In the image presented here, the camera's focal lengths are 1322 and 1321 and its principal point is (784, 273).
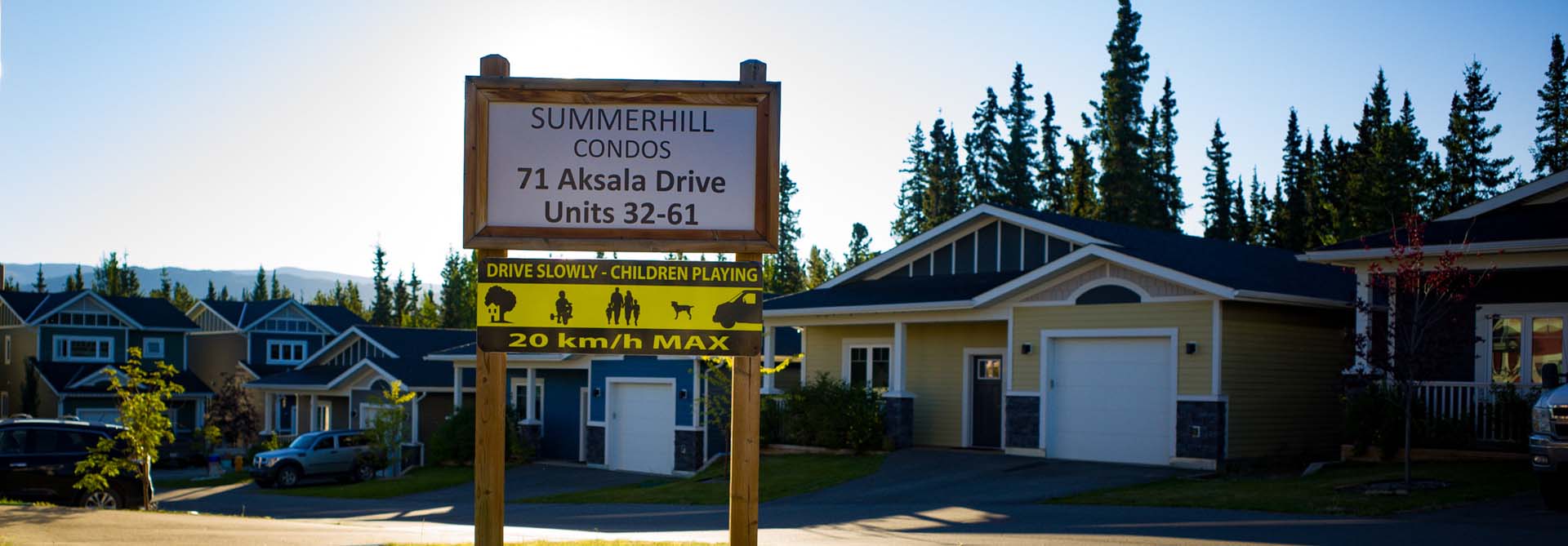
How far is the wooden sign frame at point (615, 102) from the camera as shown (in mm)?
9109

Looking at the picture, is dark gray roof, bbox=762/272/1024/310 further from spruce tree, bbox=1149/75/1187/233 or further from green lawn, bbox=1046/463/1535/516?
spruce tree, bbox=1149/75/1187/233

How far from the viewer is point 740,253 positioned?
9.18 meters

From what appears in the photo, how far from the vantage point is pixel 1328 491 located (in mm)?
16484

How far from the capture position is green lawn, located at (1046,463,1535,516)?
15070mm

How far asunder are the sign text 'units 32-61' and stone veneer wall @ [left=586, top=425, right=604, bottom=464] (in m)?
23.3

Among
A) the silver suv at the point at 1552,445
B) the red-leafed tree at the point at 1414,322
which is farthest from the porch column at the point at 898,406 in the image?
the silver suv at the point at 1552,445

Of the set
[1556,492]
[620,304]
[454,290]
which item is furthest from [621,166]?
[454,290]

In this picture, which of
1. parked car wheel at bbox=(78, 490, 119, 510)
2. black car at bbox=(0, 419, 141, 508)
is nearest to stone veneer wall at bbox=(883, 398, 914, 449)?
Result: black car at bbox=(0, 419, 141, 508)

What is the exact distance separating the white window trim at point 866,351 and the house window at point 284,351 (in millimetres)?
41893

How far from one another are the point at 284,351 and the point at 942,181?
3216 centimetres

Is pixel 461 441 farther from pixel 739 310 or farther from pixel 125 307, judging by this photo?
pixel 125 307

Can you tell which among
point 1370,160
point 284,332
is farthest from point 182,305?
point 1370,160

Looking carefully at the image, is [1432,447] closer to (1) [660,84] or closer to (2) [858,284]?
→ (2) [858,284]

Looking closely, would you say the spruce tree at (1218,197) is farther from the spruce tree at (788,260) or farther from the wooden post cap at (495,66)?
the wooden post cap at (495,66)
